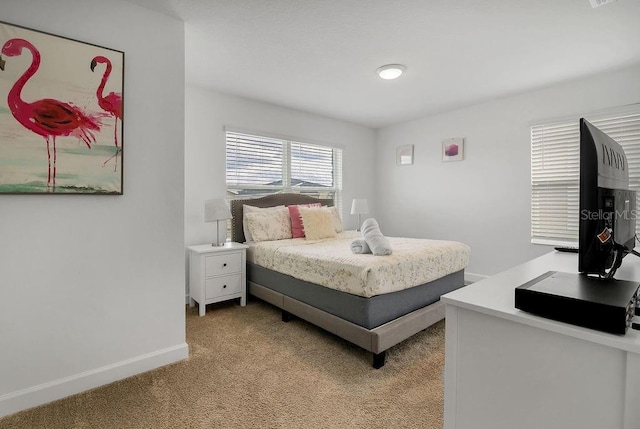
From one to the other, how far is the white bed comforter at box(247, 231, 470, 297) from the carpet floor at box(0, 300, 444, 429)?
0.53m

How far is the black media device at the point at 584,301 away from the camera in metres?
0.74

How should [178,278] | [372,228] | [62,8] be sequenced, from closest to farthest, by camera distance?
[62,8]
[178,278]
[372,228]

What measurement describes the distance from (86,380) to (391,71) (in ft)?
11.2

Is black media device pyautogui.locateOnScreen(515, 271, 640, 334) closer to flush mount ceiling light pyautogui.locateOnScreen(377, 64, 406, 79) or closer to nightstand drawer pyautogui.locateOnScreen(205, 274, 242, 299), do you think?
flush mount ceiling light pyautogui.locateOnScreen(377, 64, 406, 79)

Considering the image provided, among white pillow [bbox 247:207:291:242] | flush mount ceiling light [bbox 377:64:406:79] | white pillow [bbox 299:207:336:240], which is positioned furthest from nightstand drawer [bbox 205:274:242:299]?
flush mount ceiling light [bbox 377:64:406:79]

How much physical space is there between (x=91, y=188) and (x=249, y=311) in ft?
6.26

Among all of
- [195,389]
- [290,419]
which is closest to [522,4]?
[290,419]

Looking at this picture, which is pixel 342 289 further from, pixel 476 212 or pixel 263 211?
pixel 476 212

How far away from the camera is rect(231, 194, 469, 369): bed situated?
7.07ft

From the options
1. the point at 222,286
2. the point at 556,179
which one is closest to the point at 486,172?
the point at 556,179

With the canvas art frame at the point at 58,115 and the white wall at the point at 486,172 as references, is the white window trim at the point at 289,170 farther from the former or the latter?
the canvas art frame at the point at 58,115

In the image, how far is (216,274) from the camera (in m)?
3.16

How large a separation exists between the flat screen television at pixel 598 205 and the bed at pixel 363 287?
4.18 ft

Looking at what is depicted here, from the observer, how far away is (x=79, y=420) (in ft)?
5.32
